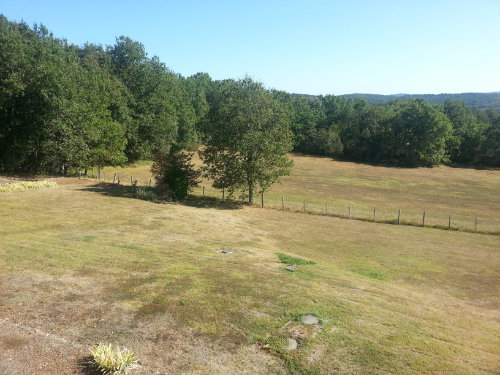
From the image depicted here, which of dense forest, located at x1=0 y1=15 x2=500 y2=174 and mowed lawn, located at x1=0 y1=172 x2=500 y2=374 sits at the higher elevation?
dense forest, located at x1=0 y1=15 x2=500 y2=174

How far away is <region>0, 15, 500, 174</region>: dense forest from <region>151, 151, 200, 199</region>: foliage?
7.19 ft

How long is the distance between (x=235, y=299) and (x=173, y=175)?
24773mm

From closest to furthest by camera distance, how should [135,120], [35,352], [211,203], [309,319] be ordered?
1. [35,352]
2. [309,319]
3. [211,203]
4. [135,120]

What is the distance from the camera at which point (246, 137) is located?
33812 millimetres

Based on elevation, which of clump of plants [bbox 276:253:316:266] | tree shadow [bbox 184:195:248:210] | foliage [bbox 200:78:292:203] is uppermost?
foliage [bbox 200:78:292:203]

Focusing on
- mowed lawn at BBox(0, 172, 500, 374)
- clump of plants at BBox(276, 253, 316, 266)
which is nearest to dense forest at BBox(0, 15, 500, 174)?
mowed lawn at BBox(0, 172, 500, 374)

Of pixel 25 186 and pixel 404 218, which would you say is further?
pixel 25 186

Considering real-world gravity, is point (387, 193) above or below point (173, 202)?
below

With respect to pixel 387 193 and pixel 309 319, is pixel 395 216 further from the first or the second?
pixel 309 319

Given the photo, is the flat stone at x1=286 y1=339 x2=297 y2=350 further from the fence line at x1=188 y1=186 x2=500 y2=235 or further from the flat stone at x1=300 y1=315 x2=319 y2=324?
the fence line at x1=188 y1=186 x2=500 y2=235

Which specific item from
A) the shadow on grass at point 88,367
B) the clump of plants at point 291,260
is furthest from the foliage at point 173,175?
the shadow on grass at point 88,367

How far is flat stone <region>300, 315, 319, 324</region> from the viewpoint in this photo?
10.4 metres

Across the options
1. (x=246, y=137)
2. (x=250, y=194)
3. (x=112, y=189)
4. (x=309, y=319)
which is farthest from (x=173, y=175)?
(x=309, y=319)

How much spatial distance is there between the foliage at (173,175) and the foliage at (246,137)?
7.58ft
